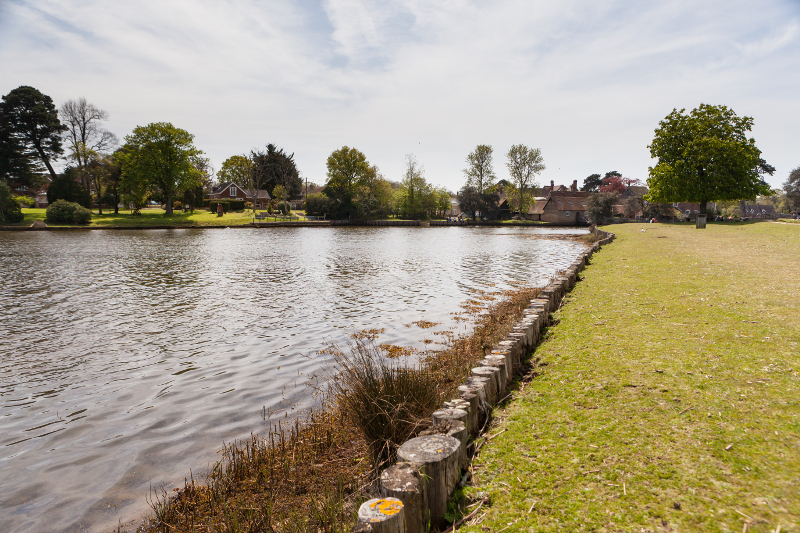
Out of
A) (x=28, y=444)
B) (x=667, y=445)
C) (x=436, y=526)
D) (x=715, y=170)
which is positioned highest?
(x=715, y=170)

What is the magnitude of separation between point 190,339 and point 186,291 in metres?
7.79

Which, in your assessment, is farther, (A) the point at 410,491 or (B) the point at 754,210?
(B) the point at 754,210

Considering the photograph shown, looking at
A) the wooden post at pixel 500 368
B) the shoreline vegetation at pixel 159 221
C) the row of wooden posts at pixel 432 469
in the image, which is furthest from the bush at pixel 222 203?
the row of wooden posts at pixel 432 469

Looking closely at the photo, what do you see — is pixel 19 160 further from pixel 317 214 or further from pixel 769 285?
pixel 769 285

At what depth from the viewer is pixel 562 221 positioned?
101688 millimetres

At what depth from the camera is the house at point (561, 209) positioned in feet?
332

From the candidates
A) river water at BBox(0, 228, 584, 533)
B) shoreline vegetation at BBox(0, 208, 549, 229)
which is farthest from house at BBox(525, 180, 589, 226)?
river water at BBox(0, 228, 584, 533)

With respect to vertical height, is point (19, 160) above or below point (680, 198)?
above

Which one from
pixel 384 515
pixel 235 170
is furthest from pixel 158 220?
pixel 384 515

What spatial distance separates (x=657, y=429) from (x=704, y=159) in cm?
5449

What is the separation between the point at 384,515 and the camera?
9.86ft

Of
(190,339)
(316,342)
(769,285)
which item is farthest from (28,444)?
(769,285)

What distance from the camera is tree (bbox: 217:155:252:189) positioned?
4515 inches

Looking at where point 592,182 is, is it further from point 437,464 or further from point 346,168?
point 437,464
